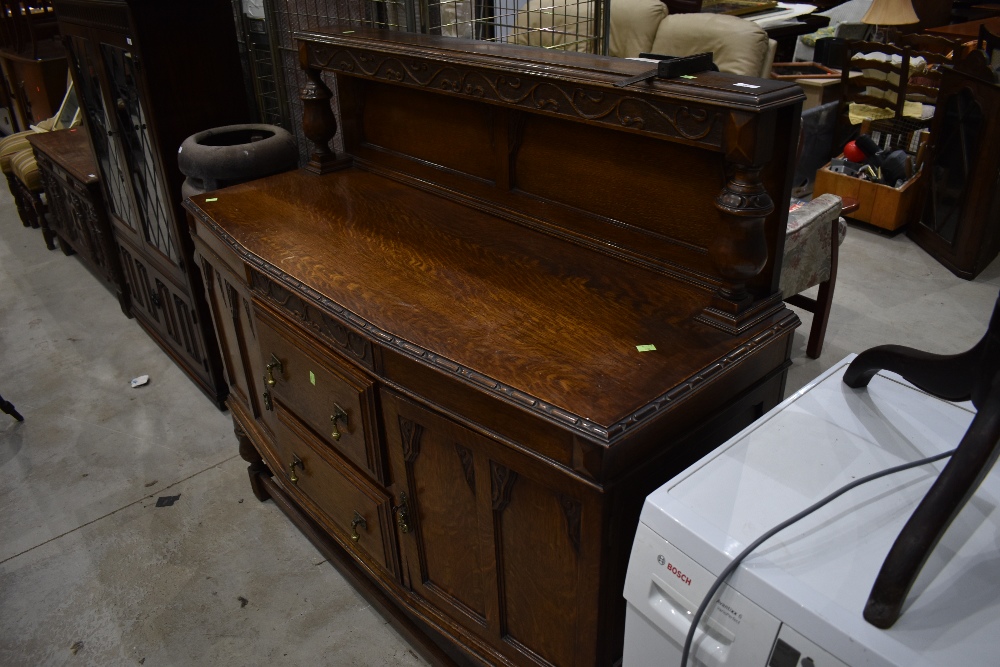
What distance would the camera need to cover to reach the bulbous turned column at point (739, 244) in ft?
3.99

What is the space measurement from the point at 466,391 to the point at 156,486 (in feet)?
5.79

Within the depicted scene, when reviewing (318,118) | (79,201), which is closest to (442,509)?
(318,118)

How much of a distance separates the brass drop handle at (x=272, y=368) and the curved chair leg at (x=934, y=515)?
138 centimetres

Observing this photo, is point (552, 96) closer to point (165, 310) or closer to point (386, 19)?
point (386, 19)

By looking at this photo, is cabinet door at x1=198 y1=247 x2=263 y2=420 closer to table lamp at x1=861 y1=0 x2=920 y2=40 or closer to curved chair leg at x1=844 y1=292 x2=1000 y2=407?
curved chair leg at x1=844 y1=292 x2=1000 y2=407

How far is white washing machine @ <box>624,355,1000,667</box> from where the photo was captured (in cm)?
88

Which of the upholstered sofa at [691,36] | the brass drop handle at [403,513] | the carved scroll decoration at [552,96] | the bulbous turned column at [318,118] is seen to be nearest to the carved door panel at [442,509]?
the brass drop handle at [403,513]

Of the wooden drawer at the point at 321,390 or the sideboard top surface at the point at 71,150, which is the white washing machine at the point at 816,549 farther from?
the sideboard top surface at the point at 71,150

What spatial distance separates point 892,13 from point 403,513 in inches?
223

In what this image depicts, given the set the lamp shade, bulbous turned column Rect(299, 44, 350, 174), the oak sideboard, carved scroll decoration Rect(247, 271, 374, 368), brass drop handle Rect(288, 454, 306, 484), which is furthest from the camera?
the lamp shade

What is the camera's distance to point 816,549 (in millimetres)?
968

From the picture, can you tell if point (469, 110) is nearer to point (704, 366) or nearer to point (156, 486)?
point (704, 366)

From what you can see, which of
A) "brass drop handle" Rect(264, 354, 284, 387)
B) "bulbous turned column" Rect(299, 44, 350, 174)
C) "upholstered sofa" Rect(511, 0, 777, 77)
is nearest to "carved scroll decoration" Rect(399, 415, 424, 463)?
"brass drop handle" Rect(264, 354, 284, 387)

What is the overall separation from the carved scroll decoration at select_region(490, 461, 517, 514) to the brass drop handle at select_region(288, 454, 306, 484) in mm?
795
